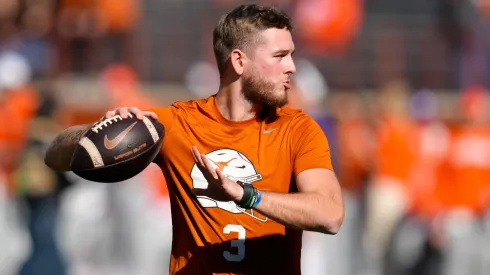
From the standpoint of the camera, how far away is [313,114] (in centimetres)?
1076

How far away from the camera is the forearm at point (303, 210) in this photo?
14.0 ft

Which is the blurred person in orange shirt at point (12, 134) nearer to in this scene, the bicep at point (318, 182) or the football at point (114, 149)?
the football at point (114, 149)

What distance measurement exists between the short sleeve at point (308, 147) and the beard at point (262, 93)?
152 mm

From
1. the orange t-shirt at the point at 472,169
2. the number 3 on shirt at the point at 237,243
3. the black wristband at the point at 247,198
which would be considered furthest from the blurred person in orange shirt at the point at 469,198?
the black wristband at the point at 247,198

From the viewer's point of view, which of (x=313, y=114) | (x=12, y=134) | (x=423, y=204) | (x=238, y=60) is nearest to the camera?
(x=238, y=60)

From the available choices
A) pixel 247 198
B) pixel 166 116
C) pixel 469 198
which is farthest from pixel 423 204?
pixel 247 198

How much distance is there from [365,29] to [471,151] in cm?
323

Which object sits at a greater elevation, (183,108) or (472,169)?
(183,108)

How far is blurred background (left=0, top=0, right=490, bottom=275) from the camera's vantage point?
10711mm

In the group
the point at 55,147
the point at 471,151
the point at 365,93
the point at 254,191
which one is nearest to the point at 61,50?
the point at 365,93

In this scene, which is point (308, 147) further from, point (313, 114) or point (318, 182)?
point (313, 114)

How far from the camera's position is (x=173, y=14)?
1499 centimetres

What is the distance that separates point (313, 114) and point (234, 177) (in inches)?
240

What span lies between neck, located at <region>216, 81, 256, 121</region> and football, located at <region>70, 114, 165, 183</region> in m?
0.44
